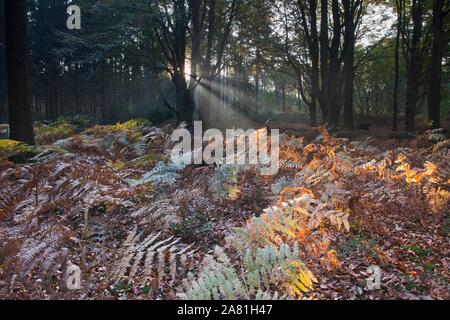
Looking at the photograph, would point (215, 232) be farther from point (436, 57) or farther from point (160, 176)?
point (436, 57)

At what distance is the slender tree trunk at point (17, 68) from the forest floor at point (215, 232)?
993 millimetres

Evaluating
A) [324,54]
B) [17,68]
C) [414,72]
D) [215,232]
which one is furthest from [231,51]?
[215,232]

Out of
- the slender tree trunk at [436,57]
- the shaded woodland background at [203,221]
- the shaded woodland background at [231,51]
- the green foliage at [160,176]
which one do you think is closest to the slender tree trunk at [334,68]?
the shaded woodland background at [231,51]

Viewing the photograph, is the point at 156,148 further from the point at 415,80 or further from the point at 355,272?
the point at 415,80

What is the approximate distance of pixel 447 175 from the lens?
18.1 feet

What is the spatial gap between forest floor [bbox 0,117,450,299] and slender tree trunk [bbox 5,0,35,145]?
993 mm

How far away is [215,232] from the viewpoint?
4219mm

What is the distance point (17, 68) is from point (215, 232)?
17.2ft

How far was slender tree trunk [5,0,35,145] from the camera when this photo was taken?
6.56 metres

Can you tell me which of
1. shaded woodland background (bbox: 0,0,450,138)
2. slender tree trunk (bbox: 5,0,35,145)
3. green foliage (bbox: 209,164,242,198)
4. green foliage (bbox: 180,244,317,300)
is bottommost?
green foliage (bbox: 180,244,317,300)

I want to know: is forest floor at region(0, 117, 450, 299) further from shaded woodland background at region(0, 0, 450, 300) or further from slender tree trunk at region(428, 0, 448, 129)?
slender tree trunk at region(428, 0, 448, 129)

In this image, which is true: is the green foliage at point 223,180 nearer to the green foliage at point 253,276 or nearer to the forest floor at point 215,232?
the forest floor at point 215,232

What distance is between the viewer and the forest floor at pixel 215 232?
2.63 meters

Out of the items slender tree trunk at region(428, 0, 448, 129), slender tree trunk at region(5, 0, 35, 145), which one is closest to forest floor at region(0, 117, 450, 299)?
slender tree trunk at region(5, 0, 35, 145)
